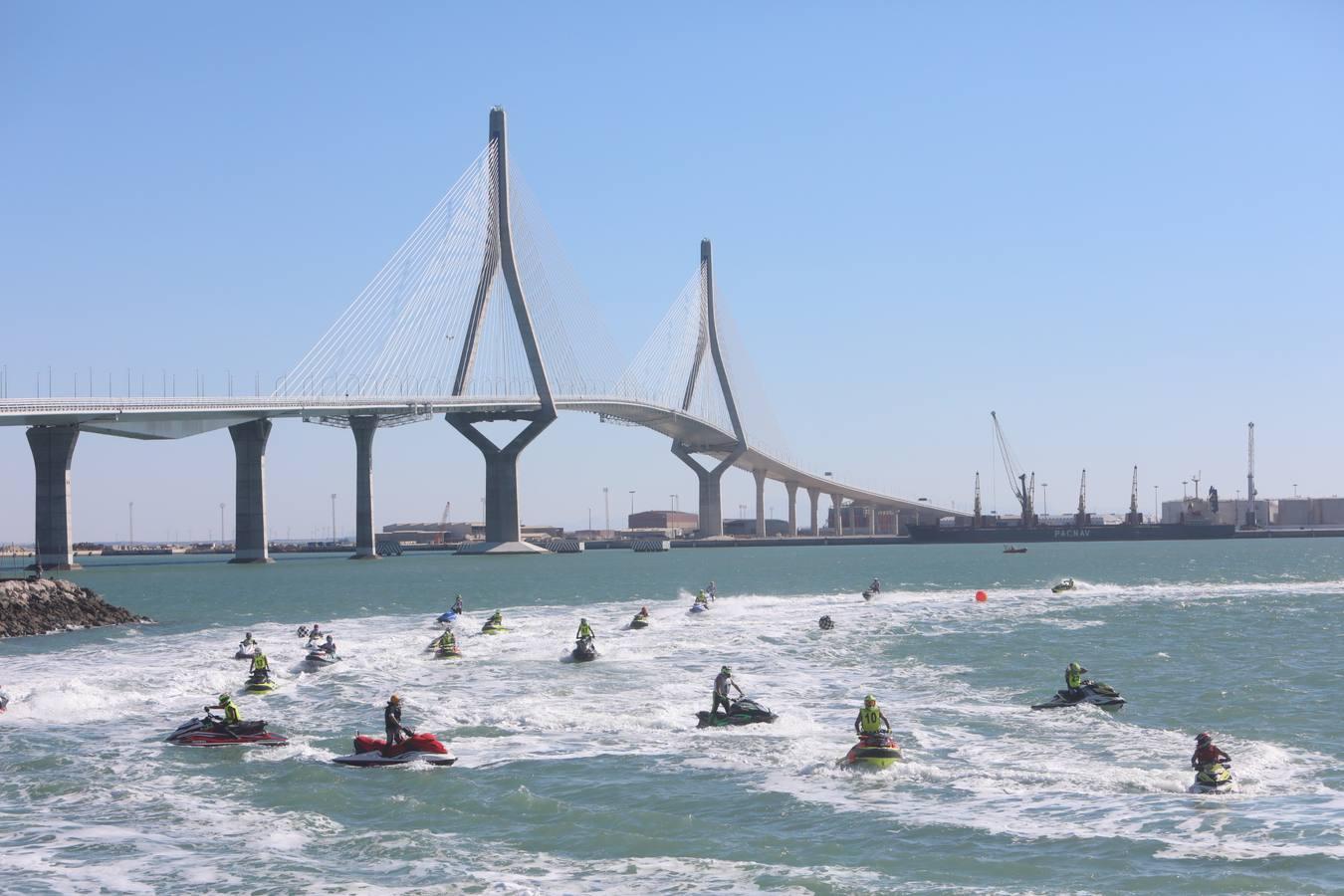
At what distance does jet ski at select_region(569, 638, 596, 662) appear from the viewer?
4116cm

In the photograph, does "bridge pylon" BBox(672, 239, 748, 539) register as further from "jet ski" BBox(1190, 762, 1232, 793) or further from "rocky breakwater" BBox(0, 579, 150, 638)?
"jet ski" BBox(1190, 762, 1232, 793)

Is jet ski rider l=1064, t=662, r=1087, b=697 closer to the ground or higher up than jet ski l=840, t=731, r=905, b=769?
higher up

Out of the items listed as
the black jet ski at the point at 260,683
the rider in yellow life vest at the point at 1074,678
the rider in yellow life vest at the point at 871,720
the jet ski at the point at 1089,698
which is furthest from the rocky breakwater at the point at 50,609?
the rider in yellow life vest at the point at 1074,678

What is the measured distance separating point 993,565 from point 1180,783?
10263 cm

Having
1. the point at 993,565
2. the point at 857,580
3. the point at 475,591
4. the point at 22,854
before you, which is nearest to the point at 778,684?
the point at 22,854

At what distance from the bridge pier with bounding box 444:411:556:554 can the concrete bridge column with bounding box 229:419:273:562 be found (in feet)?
65.0

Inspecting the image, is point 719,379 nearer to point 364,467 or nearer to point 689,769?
point 364,467

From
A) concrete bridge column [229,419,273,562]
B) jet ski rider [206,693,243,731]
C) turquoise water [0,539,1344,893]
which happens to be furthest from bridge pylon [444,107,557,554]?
jet ski rider [206,693,243,731]

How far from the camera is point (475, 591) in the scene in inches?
3302

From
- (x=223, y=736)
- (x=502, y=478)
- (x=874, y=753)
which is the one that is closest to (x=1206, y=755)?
(x=874, y=753)

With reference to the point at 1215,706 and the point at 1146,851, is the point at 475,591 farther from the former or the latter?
the point at 1146,851

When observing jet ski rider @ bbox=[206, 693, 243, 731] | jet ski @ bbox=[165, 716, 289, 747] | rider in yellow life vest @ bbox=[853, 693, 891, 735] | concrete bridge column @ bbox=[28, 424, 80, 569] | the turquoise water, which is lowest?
the turquoise water

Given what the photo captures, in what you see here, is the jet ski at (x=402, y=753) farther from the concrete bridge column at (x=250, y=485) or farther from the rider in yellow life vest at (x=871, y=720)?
the concrete bridge column at (x=250, y=485)

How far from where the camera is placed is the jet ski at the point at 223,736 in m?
28.0
